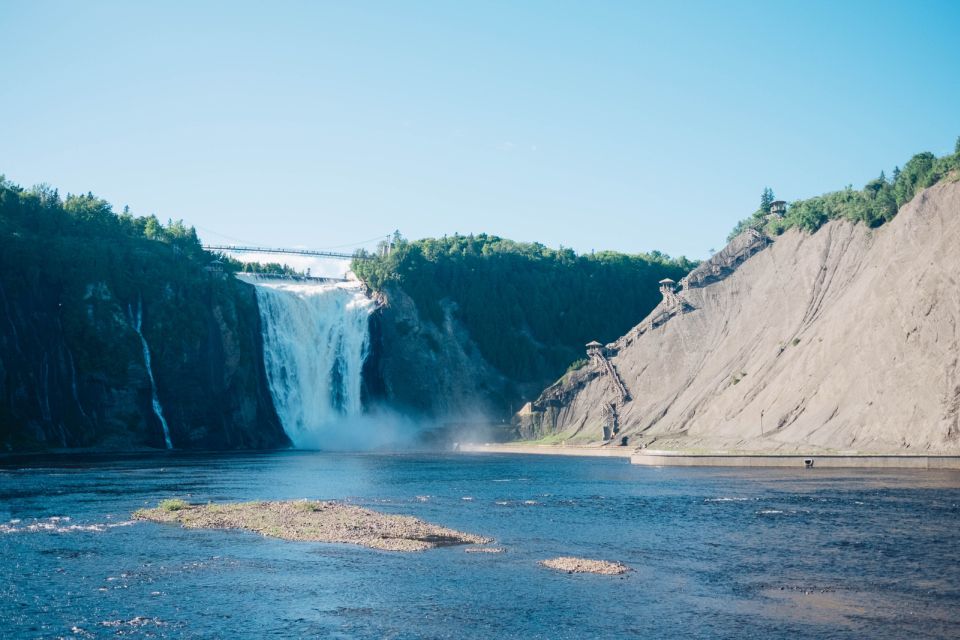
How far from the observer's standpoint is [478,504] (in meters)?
56.2

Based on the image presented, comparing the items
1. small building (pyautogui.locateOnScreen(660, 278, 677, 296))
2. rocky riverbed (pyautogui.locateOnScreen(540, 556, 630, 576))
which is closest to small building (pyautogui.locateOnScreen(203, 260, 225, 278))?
small building (pyautogui.locateOnScreen(660, 278, 677, 296))

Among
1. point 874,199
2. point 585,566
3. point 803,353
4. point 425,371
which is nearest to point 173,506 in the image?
point 585,566

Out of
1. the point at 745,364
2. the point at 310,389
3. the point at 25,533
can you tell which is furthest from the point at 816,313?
the point at 25,533

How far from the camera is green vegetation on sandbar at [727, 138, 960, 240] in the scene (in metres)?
97.5

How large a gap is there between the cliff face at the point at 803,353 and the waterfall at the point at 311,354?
3102 cm

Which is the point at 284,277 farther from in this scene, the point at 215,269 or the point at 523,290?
the point at 523,290

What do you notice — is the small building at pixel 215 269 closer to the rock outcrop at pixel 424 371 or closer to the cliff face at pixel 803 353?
the rock outcrop at pixel 424 371

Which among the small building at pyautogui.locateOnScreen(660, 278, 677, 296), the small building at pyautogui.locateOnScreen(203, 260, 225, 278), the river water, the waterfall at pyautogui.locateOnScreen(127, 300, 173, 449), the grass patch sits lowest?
the river water

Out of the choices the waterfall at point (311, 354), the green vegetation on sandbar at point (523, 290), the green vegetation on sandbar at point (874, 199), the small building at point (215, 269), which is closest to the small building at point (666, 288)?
the green vegetation on sandbar at point (874, 199)

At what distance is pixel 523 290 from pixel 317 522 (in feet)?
445

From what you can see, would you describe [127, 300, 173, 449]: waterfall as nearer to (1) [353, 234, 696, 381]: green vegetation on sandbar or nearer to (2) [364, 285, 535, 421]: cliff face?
(2) [364, 285, 535, 421]: cliff face

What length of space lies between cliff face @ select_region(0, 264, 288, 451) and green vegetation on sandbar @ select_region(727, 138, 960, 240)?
7946cm

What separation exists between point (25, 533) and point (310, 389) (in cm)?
10423

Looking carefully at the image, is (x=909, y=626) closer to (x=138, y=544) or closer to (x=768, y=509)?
(x=768, y=509)
